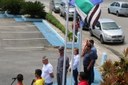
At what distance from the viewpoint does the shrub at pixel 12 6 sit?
130ft

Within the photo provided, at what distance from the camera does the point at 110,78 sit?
352 inches

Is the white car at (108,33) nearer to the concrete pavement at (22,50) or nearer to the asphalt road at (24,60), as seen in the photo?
the asphalt road at (24,60)

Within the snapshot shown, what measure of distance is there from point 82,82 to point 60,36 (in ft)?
60.0

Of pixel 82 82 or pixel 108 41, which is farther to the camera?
pixel 108 41

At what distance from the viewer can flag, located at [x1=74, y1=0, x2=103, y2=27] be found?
11.9 m

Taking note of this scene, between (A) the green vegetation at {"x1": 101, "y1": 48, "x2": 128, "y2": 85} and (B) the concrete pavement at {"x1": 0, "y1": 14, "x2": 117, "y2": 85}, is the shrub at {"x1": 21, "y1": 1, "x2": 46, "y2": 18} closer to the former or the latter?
(B) the concrete pavement at {"x1": 0, "y1": 14, "x2": 117, "y2": 85}

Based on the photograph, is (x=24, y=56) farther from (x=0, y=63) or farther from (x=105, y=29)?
(x=105, y=29)

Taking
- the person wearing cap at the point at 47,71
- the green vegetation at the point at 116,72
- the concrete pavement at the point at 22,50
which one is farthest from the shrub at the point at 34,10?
the green vegetation at the point at 116,72

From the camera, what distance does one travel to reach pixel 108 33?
1160 inches

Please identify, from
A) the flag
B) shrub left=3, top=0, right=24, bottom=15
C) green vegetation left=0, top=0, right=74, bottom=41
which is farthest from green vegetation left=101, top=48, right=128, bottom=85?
shrub left=3, top=0, right=24, bottom=15

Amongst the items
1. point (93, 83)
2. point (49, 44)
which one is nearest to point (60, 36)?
point (49, 44)

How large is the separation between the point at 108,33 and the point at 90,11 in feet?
57.6

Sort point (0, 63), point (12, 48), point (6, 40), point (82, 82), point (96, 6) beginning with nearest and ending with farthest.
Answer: point (82, 82), point (96, 6), point (0, 63), point (12, 48), point (6, 40)

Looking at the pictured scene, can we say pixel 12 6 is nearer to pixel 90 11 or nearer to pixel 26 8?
pixel 26 8
